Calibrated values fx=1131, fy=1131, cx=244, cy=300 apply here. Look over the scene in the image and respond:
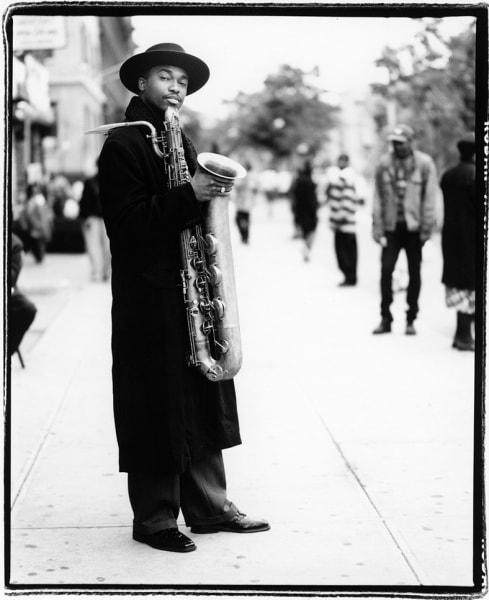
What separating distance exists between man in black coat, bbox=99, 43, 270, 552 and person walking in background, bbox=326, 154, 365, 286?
33.5ft

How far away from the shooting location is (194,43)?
4.32m

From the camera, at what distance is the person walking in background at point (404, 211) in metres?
10.6

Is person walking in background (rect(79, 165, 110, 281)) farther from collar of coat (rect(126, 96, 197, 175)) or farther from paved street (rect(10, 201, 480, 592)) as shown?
collar of coat (rect(126, 96, 197, 175))

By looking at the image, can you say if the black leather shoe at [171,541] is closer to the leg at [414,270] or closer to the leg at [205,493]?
the leg at [205,493]

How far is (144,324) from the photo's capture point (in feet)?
14.5

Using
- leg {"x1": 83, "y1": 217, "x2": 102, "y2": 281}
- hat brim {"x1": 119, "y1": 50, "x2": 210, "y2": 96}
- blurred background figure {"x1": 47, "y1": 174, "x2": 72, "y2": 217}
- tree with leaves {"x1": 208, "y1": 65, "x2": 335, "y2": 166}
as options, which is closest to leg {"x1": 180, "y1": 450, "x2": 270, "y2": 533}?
hat brim {"x1": 119, "y1": 50, "x2": 210, "y2": 96}

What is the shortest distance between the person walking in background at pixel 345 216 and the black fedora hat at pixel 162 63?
10.1 meters

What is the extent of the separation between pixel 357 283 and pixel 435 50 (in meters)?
3.27

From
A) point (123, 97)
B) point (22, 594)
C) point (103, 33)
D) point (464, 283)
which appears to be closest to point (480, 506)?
point (22, 594)

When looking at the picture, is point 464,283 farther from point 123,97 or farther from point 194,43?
point 123,97

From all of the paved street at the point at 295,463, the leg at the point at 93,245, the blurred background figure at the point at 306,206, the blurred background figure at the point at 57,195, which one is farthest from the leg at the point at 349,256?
the blurred background figure at the point at 57,195

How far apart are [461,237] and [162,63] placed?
559 cm

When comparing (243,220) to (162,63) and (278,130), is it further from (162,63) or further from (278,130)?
(278,130)

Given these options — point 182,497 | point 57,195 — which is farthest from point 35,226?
point 182,497
